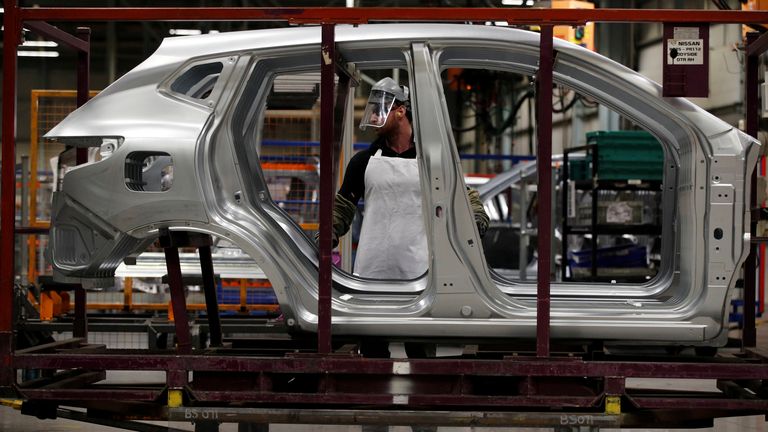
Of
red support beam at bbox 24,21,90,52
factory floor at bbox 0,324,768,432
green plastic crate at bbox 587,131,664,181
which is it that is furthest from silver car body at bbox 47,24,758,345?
green plastic crate at bbox 587,131,664,181

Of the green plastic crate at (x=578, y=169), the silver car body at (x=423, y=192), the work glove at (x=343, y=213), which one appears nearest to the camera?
the silver car body at (x=423, y=192)

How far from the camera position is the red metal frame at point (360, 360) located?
3482 millimetres

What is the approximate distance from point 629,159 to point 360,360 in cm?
650

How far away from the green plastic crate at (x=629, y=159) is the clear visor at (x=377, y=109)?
17.5 feet

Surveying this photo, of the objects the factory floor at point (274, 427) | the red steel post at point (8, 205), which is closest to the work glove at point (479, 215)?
the red steel post at point (8, 205)

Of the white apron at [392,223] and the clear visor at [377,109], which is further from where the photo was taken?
the white apron at [392,223]

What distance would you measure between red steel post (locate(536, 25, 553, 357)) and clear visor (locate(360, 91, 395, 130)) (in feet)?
3.57

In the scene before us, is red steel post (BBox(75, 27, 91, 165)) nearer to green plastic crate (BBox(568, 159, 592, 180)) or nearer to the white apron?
the white apron

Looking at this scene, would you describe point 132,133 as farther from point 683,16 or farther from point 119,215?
point 683,16

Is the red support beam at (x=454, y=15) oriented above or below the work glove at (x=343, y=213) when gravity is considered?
above

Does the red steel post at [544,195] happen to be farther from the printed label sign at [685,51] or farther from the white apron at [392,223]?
the white apron at [392,223]

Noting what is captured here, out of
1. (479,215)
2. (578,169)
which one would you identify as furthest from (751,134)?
(578,169)

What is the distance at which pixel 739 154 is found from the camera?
3.61 m

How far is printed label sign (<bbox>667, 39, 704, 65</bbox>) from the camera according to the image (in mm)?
3631
